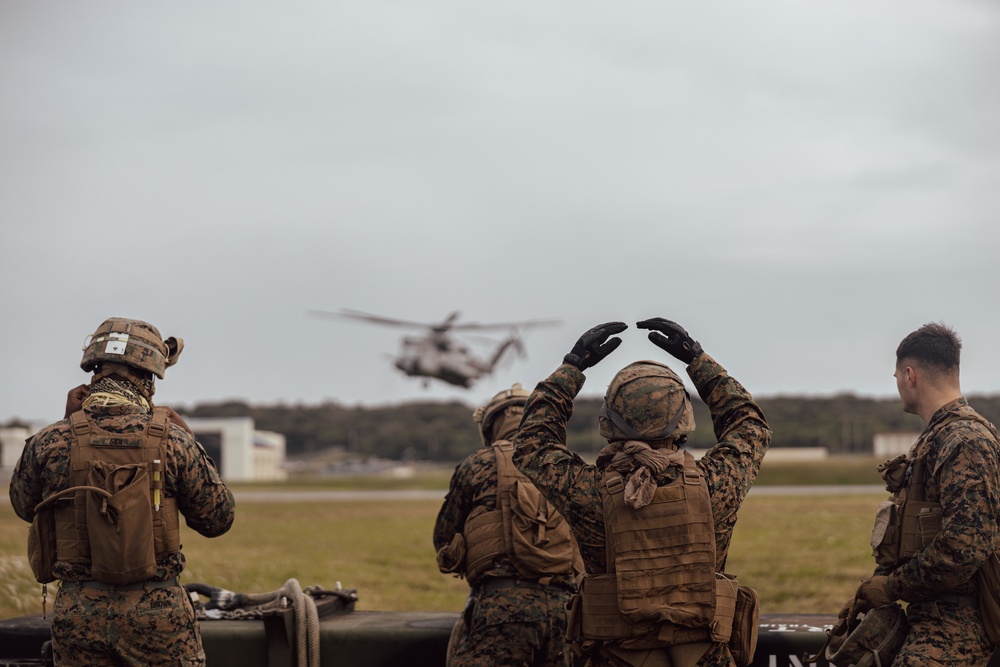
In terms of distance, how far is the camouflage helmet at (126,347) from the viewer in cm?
534

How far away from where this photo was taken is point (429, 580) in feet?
49.4

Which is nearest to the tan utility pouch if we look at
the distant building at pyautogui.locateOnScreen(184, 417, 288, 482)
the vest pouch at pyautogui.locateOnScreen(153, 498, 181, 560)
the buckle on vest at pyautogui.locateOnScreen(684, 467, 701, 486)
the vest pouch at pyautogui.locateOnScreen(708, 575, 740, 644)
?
the vest pouch at pyautogui.locateOnScreen(708, 575, 740, 644)

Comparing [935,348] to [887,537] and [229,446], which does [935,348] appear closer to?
[887,537]

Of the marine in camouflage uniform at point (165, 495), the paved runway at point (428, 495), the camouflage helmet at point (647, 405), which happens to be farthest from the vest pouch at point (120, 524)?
the paved runway at point (428, 495)

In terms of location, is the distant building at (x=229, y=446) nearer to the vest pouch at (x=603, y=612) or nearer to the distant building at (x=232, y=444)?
the distant building at (x=232, y=444)

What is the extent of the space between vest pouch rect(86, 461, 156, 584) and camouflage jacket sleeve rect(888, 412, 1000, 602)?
3.34m

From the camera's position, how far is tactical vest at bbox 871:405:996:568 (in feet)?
16.6

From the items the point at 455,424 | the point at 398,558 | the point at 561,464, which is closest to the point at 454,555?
the point at 561,464

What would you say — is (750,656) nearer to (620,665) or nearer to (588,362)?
(620,665)

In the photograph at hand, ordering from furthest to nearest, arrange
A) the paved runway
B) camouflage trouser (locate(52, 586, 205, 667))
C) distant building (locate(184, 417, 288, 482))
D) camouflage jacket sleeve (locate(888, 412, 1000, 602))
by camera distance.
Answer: distant building (locate(184, 417, 288, 482)) < the paved runway < camouflage trouser (locate(52, 586, 205, 667)) < camouflage jacket sleeve (locate(888, 412, 1000, 602))

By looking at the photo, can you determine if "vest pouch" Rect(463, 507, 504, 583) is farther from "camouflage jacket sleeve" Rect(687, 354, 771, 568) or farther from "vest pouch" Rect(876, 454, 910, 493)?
"vest pouch" Rect(876, 454, 910, 493)

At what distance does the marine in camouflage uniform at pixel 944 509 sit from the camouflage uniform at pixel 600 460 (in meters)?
0.98

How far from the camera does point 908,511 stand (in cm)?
517

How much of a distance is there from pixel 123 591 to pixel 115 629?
166mm
